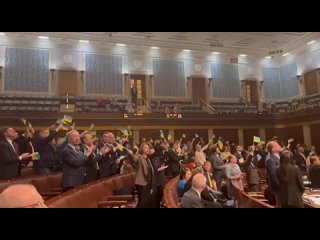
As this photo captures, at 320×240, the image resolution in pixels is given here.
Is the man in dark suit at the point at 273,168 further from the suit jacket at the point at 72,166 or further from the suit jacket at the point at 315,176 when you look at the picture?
the suit jacket at the point at 72,166

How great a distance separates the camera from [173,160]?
7.36 m

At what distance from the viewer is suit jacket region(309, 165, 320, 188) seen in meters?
4.84

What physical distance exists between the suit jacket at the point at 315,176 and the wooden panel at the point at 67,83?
11.3 metres

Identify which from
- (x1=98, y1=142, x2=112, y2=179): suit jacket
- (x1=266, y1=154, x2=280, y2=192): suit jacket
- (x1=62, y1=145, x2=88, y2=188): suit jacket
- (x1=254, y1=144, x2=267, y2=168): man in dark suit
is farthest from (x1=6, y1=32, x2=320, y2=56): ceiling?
(x1=62, y1=145, x2=88, y2=188): suit jacket

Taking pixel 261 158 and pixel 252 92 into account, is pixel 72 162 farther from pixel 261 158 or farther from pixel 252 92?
pixel 252 92

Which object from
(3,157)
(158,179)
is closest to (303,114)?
(158,179)

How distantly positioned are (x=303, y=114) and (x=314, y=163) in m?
7.84

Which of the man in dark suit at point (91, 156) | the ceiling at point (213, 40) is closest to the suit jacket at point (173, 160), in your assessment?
the man in dark suit at point (91, 156)

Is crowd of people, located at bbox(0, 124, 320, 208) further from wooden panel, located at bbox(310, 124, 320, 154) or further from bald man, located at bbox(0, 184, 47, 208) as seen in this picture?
wooden panel, located at bbox(310, 124, 320, 154)

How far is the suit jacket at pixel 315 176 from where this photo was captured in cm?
484

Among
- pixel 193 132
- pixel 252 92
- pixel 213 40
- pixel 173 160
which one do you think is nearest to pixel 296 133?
pixel 193 132

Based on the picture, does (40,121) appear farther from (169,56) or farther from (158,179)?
(169,56)
